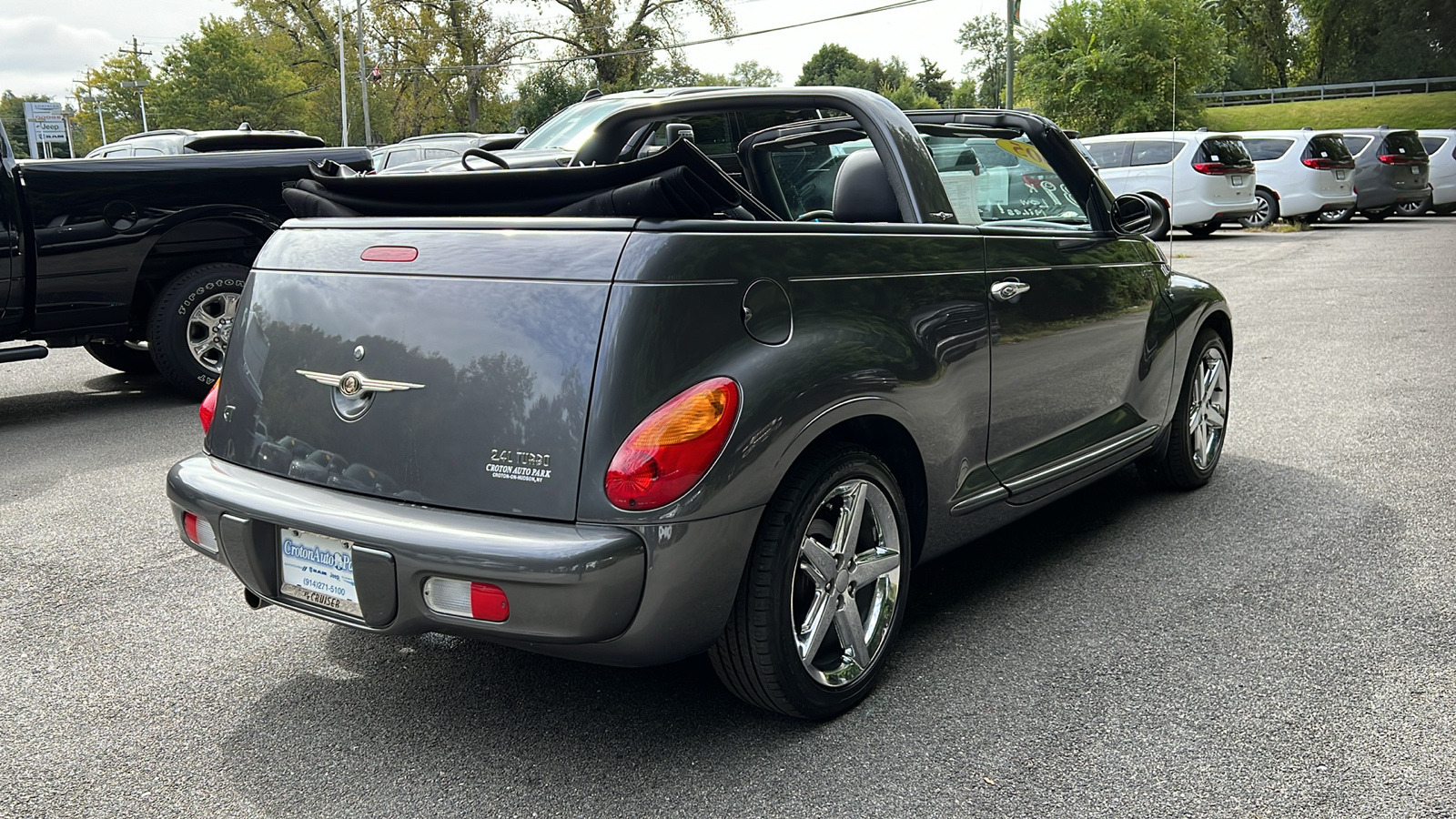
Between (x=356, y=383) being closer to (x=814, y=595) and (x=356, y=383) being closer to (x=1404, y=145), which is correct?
(x=814, y=595)

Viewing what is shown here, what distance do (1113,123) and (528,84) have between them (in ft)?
91.5

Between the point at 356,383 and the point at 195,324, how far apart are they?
17.5 ft

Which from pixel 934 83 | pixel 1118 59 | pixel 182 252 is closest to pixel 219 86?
pixel 1118 59

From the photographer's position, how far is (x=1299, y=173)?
22156mm

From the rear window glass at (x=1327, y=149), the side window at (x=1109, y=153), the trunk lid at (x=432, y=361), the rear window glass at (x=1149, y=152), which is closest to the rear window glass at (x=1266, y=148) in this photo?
the rear window glass at (x=1327, y=149)

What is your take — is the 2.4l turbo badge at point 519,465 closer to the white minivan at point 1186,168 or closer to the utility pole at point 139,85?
the white minivan at point 1186,168

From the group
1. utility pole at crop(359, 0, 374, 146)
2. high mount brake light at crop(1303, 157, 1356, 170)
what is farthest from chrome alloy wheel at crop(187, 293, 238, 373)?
utility pole at crop(359, 0, 374, 146)

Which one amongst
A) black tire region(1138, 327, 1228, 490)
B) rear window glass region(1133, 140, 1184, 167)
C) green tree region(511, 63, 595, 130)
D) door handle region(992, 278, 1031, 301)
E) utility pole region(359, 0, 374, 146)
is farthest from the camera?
utility pole region(359, 0, 374, 146)

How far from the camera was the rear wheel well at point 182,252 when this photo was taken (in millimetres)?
7484

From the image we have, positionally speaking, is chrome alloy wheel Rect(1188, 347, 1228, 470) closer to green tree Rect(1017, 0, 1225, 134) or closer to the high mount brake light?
the high mount brake light

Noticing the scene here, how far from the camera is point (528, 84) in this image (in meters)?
54.2

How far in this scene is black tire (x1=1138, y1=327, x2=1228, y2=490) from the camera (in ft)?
16.7

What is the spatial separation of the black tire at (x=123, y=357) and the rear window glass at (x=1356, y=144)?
899 inches

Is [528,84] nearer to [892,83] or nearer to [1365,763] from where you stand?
[1365,763]
